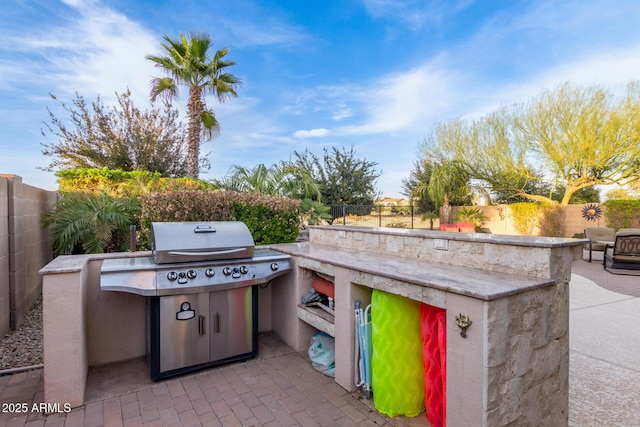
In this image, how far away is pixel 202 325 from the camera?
281 cm

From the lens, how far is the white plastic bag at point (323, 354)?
2.84 m

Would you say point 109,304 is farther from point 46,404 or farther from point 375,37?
point 375,37

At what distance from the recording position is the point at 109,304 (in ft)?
9.80

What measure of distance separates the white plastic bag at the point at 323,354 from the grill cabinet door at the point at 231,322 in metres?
0.63

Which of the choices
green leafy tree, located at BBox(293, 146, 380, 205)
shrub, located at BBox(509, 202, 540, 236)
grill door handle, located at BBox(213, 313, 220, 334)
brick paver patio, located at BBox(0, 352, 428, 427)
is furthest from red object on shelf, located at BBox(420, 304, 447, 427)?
shrub, located at BBox(509, 202, 540, 236)

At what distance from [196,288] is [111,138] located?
14065 mm

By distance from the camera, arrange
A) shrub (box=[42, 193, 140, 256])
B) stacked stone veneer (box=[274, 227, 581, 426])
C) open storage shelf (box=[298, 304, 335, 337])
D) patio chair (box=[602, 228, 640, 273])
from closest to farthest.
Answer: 1. stacked stone veneer (box=[274, 227, 581, 426])
2. open storage shelf (box=[298, 304, 335, 337])
3. shrub (box=[42, 193, 140, 256])
4. patio chair (box=[602, 228, 640, 273])

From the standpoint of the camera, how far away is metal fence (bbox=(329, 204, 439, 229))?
13102 millimetres

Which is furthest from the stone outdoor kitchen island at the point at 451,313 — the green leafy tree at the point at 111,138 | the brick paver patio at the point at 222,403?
the green leafy tree at the point at 111,138

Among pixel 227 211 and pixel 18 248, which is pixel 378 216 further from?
pixel 18 248

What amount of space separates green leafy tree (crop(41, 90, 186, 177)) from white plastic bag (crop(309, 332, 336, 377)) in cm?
1400

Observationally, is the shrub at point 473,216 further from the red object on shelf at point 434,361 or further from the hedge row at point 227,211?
the red object on shelf at point 434,361

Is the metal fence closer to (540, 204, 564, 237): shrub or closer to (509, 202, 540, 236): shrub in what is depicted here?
(509, 202, 540, 236): shrub

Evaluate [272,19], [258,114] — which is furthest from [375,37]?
[258,114]
